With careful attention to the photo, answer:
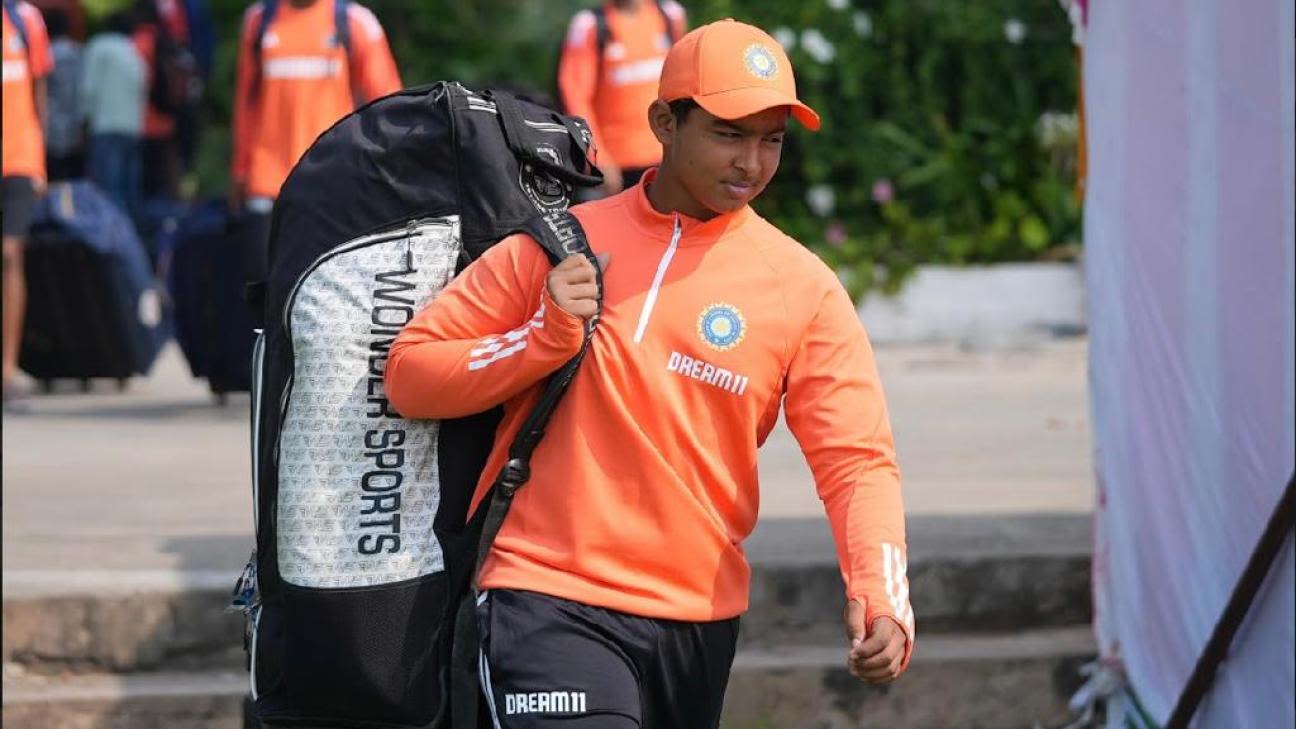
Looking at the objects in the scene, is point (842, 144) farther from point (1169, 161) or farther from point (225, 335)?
point (1169, 161)

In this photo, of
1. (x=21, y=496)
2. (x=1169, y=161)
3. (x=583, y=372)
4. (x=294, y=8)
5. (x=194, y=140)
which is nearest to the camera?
(x=583, y=372)

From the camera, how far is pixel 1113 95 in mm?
5285

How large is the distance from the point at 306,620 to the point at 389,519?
0.67 ft

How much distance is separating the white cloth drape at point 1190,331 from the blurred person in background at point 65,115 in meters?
9.50

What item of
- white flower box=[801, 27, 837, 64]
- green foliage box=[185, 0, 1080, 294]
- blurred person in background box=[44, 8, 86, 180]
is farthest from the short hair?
blurred person in background box=[44, 8, 86, 180]

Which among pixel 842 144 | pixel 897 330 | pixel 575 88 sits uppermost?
pixel 575 88

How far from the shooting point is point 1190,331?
16.5 ft

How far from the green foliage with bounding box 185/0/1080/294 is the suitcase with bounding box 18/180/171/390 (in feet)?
10.4

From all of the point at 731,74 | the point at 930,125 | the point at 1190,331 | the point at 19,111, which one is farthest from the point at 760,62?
the point at 930,125

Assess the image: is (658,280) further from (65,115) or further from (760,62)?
(65,115)

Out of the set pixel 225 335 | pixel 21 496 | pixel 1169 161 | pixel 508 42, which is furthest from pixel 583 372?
pixel 508 42

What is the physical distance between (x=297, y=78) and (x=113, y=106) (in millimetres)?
5314

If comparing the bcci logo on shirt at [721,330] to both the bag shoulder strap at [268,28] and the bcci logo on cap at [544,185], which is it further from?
the bag shoulder strap at [268,28]

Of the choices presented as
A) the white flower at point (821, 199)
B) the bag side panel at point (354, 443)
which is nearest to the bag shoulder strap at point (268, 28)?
the white flower at point (821, 199)
